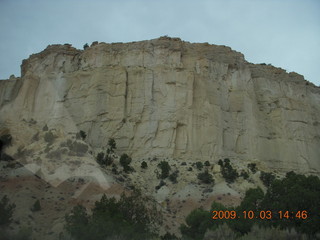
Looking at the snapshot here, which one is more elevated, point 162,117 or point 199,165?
point 162,117

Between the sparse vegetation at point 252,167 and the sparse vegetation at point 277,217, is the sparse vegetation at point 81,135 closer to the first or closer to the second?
the sparse vegetation at point 252,167

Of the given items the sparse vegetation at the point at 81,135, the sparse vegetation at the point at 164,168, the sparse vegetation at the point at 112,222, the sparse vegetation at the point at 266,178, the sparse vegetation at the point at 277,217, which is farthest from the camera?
the sparse vegetation at the point at 81,135

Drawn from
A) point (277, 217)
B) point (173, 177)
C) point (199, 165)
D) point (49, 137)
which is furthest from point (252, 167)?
point (277, 217)

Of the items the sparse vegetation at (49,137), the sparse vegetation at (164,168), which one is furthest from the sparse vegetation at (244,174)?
the sparse vegetation at (49,137)

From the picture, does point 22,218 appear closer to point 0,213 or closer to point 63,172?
point 0,213

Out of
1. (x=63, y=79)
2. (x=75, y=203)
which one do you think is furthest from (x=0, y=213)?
(x=63, y=79)

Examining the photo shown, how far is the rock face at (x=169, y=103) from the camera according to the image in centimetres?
5775

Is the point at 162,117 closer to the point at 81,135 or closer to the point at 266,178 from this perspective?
the point at 81,135

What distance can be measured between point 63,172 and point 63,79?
23.0m

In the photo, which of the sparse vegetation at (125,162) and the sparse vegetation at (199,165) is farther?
the sparse vegetation at (199,165)
